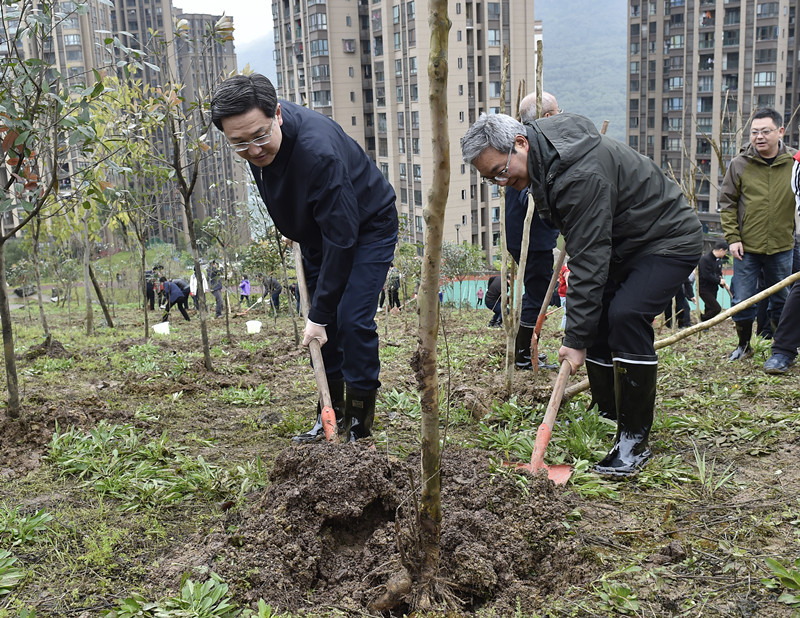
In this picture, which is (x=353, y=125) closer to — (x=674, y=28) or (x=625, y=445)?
(x=674, y=28)

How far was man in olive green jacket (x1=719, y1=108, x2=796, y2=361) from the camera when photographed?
5.48 meters

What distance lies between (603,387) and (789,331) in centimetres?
191

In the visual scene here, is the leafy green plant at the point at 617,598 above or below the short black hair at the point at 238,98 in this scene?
below

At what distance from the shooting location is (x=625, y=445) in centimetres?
352

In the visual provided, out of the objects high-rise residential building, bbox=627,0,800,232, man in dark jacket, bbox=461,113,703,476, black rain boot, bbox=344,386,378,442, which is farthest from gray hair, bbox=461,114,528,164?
high-rise residential building, bbox=627,0,800,232

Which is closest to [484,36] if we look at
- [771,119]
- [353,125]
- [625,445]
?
[353,125]

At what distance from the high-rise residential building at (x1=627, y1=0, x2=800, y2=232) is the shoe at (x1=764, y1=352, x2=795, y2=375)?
41707 millimetres

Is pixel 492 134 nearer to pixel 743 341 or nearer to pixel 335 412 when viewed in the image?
pixel 335 412

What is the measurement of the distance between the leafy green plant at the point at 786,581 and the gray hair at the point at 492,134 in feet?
6.48

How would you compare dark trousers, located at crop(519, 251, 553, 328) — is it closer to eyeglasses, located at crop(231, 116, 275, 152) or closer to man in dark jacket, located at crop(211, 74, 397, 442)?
man in dark jacket, located at crop(211, 74, 397, 442)

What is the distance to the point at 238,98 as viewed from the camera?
3213 millimetres

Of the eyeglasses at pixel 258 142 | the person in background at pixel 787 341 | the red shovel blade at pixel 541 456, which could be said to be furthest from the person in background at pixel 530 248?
the eyeglasses at pixel 258 142

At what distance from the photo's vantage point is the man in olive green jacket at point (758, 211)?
5.48 metres

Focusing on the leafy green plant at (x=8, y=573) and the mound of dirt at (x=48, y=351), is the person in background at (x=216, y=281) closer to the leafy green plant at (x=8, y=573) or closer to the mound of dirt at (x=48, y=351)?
the mound of dirt at (x=48, y=351)
